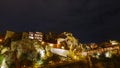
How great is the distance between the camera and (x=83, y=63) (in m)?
64.1

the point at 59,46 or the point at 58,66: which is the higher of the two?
the point at 59,46

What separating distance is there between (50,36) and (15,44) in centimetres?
2085

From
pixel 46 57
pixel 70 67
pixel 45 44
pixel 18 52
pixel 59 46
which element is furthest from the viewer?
pixel 59 46

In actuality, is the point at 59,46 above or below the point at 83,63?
above

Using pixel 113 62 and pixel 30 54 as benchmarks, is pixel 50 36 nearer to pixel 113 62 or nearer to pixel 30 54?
pixel 30 54

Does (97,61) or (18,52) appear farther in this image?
(97,61)

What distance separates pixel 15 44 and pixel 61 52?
1761 centimetres

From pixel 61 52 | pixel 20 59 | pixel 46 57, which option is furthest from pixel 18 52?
pixel 61 52

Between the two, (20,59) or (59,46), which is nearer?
(20,59)

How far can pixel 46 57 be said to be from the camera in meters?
71.1

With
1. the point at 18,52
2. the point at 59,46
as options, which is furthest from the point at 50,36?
the point at 18,52

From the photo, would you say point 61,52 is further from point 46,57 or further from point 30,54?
point 30,54

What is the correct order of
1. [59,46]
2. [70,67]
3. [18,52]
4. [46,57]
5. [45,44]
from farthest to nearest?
1. [59,46]
2. [45,44]
3. [46,57]
4. [18,52]
5. [70,67]

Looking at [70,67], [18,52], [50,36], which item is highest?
[50,36]
